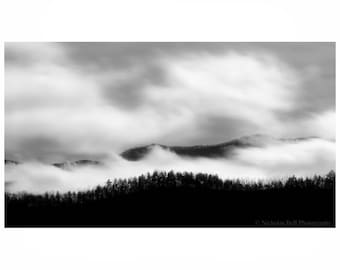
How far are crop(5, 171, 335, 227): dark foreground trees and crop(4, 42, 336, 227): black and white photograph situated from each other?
10 mm

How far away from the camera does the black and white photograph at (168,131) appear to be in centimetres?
489

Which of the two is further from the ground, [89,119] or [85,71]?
[85,71]

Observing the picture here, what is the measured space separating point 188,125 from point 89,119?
3.39 ft

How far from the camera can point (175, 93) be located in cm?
493

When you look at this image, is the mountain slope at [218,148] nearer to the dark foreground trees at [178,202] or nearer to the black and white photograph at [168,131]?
the black and white photograph at [168,131]

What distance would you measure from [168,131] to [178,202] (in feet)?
2.44

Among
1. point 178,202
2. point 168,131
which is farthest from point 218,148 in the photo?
point 178,202

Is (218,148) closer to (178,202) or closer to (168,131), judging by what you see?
(168,131)

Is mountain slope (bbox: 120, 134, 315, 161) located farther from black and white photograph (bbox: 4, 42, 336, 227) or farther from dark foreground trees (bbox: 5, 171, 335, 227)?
dark foreground trees (bbox: 5, 171, 335, 227)

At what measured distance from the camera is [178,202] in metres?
4.90

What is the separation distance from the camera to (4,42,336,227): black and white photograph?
4.89 meters

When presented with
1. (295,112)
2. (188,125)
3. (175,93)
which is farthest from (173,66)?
(295,112)

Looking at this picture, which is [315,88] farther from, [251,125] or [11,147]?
[11,147]

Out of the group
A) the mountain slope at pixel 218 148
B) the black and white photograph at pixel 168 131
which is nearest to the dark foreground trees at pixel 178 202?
the black and white photograph at pixel 168 131
